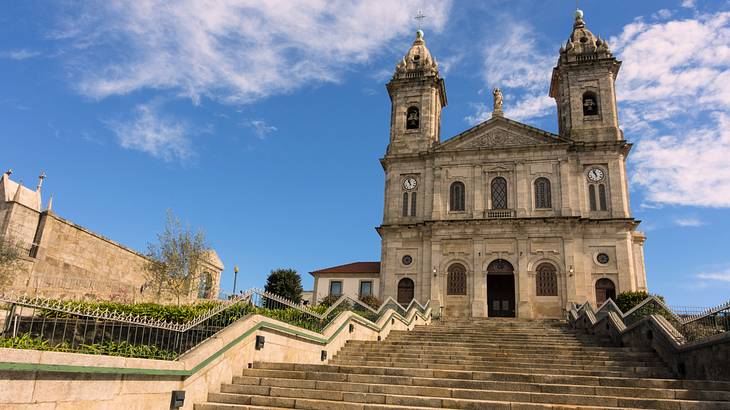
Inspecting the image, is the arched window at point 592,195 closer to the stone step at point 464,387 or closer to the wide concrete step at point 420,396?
the stone step at point 464,387

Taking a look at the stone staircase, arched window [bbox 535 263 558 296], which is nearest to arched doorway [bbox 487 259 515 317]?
arched window [bbox 535 263 558 296]

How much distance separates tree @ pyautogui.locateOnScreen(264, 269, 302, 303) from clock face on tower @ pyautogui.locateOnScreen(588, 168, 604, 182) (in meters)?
18.5

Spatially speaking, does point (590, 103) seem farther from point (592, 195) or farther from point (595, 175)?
point (592, 195)

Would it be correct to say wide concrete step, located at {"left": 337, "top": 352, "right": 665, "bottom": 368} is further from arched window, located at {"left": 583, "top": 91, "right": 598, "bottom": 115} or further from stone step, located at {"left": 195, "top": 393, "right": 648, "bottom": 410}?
arched window, located at {"left": 583, "top": 91, "right": 598, "bottom": 115}

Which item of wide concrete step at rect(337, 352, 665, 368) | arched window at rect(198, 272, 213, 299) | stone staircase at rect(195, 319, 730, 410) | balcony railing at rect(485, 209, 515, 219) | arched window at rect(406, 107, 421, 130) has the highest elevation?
arched window at rect(406, 107, 421, 130)

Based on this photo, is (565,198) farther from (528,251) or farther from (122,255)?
(122,255)

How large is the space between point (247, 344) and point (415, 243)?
2236 cm

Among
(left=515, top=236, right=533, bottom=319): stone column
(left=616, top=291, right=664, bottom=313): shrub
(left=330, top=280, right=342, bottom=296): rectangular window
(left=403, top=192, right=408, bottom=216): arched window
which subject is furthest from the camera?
(left=330, top=280, right=342, bottom=296): rectangular window

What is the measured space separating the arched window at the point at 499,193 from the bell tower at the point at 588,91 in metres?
5.09

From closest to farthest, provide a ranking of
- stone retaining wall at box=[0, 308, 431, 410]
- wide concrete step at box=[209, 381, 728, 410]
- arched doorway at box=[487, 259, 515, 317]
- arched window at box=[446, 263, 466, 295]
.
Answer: stone retaining wall at box=[0, 308, 431, 410]
wide concrete step at box=[209, 381, 728, 410]
arched doorway at box=[487, 259, 515, 317]
arched window at box=[446, 263, 466, 295]

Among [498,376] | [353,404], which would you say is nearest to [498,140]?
[498,376]

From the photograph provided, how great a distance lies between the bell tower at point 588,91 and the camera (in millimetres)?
31609

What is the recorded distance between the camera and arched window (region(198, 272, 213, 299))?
32281 millimetres

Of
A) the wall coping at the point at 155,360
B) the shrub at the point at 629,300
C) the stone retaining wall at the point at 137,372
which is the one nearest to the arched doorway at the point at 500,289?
the shrub at the point at 629,300
